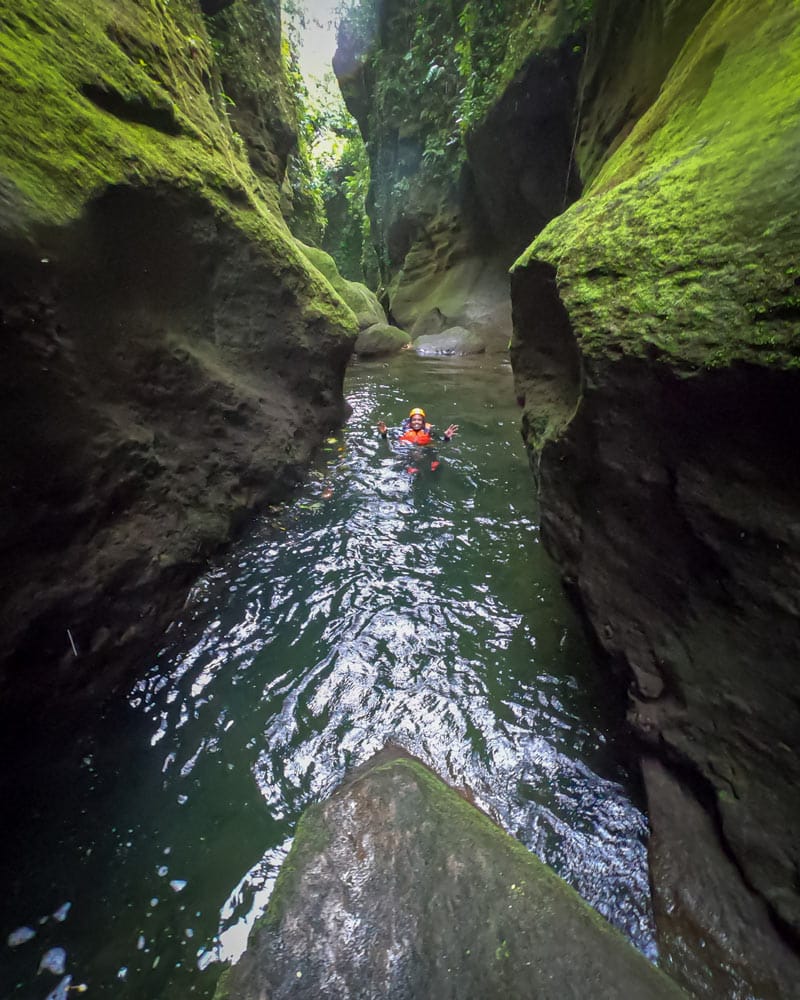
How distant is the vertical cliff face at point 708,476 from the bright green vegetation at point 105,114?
338cm

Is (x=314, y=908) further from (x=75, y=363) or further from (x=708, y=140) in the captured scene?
(x=708, y=140)

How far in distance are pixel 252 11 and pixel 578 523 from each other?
13735 mm

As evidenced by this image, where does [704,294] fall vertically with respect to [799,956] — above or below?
above

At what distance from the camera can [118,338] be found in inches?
146

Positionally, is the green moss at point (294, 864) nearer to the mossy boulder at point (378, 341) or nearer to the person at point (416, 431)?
the person at point (416, 431)

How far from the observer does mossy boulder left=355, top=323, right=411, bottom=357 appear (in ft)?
57.0

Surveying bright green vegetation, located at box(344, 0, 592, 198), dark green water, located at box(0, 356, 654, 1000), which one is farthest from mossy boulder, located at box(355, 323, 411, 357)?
dark green water, located at box(0, 356, 654, 1000)

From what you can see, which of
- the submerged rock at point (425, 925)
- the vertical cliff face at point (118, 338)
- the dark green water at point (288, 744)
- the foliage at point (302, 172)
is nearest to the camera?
the submerged rock at point (425, 925)

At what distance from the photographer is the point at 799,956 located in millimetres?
1749

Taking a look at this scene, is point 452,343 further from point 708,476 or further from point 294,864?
point 294,864

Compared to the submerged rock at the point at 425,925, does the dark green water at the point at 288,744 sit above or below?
below

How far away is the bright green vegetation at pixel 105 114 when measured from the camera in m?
2.86

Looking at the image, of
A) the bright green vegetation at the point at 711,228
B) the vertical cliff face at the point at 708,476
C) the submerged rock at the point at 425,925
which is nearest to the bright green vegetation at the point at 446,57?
the bright green vegetation at the point at 711,228

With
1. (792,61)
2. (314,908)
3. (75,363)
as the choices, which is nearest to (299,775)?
(314,908)
